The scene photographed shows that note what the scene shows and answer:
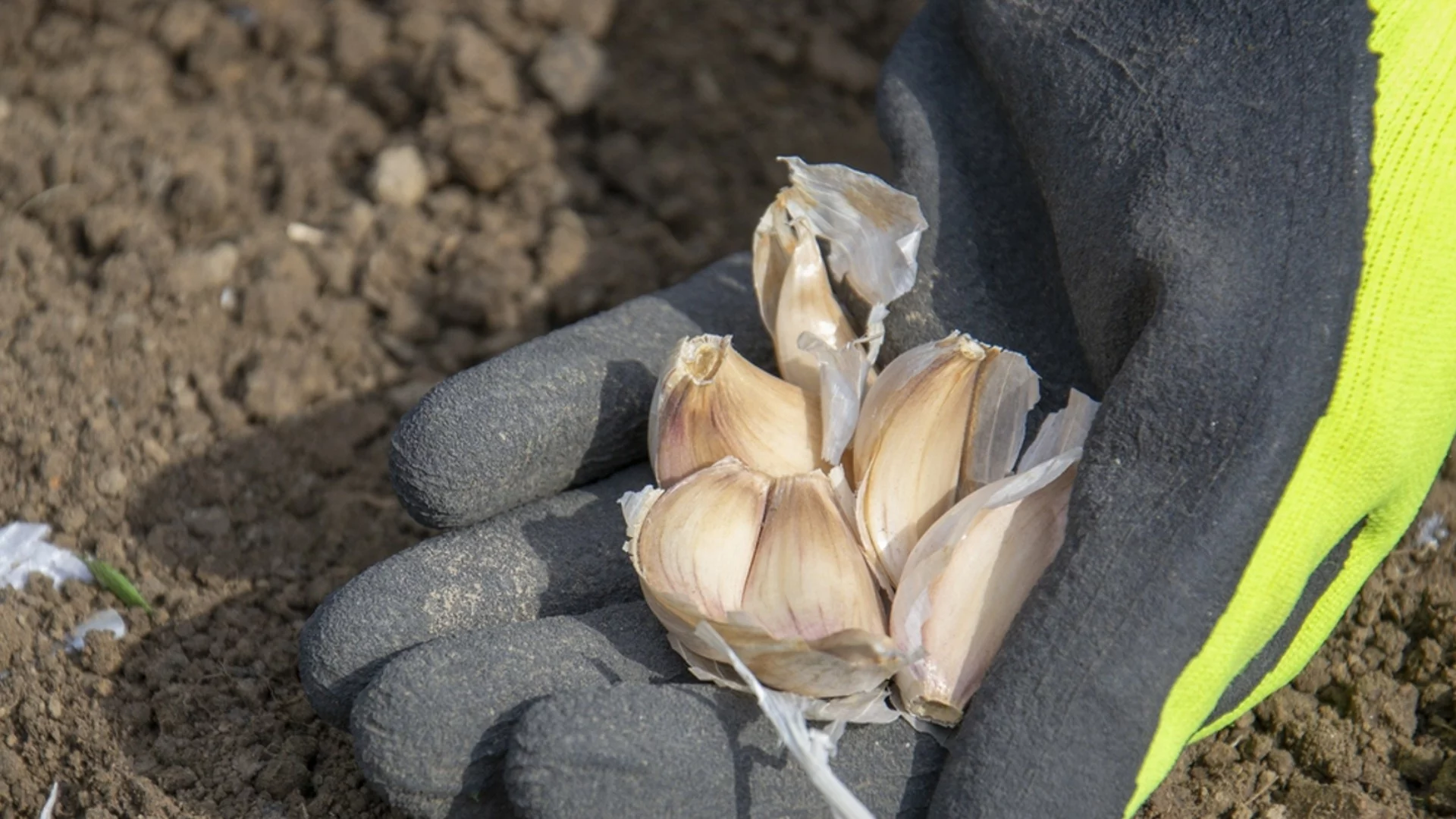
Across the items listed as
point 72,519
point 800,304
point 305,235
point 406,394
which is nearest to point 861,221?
point 800,304

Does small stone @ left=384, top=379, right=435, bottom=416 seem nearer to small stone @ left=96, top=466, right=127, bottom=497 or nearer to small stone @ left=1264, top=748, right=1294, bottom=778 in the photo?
small stone @ left=96, top=466, right=127, bottom=497

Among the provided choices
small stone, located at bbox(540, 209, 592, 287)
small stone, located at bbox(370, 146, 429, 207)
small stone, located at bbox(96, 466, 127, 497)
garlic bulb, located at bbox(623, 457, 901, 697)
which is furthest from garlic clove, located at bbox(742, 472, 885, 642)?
→ small stone, located at bbox(370, 146, 429, 207)

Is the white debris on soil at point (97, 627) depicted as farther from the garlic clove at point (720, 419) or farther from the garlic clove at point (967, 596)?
the garlic clove at point (967, 596)

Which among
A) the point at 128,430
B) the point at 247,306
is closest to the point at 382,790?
the point at 128,430

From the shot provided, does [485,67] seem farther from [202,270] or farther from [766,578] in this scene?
[766,578]

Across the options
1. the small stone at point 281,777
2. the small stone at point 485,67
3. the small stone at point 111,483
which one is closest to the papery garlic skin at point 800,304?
the small stone at point 281,777
